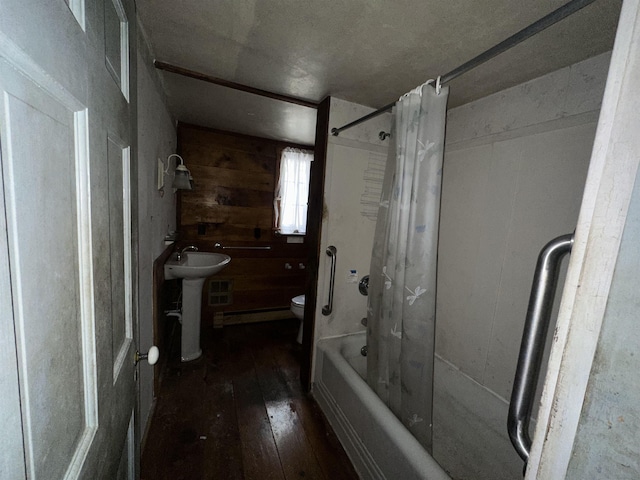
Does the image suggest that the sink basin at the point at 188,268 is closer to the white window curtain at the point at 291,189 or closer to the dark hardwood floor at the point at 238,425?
the dark hardwood floor at the point at 238,425

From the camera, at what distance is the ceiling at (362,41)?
941mm

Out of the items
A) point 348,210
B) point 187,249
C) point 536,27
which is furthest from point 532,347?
point 187,249

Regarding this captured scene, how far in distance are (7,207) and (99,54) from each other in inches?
16.7

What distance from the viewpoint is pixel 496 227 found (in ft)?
4.91

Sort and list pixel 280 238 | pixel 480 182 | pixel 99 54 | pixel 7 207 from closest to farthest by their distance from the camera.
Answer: pixel 7 207 → pixel 99 54 → pixel 480 182 → pixel 280 238

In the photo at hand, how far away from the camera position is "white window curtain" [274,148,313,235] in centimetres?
303

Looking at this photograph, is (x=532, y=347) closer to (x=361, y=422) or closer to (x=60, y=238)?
(x=60, y=238)

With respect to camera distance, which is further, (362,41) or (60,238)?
(362,41)

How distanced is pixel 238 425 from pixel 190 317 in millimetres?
1002

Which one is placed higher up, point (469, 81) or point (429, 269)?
point (469, 81)

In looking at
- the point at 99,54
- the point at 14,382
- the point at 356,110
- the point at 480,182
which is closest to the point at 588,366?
the point at 14,382

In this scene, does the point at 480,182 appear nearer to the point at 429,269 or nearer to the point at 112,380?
the point at 429,269

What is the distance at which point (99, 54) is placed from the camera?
1.63 feet

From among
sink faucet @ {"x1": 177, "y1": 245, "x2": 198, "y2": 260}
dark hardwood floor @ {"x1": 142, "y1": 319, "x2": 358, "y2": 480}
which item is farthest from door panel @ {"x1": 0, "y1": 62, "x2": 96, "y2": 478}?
sink faucet @ {"x1": 177, "y1": 245, "x2": 198, "y2": 260}
